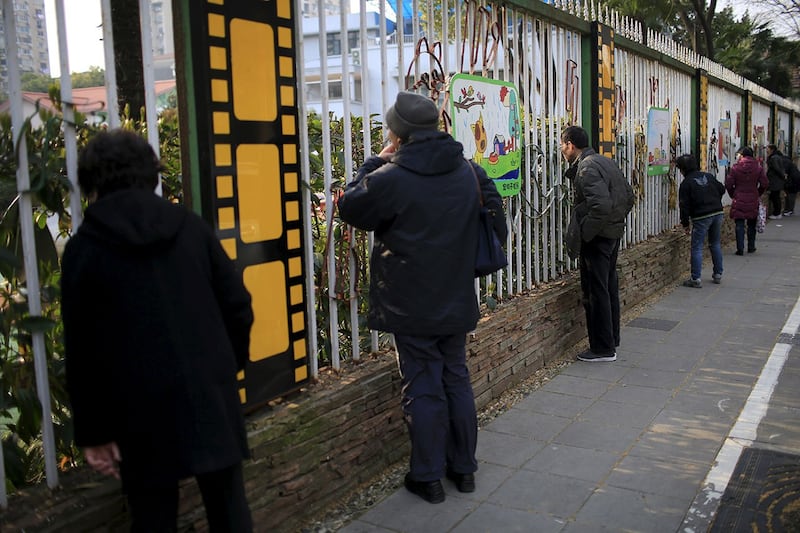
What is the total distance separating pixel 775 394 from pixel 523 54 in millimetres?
3232

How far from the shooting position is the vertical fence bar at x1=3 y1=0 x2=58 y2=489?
8.75 feet

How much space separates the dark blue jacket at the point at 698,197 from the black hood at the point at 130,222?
873 cm

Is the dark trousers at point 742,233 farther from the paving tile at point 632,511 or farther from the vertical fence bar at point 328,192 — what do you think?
the vertical fence bar at point 328,192

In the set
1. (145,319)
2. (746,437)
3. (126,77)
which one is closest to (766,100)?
(746,437)

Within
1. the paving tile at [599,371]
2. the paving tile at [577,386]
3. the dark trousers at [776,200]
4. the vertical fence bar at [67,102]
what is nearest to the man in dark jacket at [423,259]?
the vertical fence bar at [67,102]

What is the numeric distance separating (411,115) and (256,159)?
0.79 m

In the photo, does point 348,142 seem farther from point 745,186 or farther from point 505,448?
point 745,186

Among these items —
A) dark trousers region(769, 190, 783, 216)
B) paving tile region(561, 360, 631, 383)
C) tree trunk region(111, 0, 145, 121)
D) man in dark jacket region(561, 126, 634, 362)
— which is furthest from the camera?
dark trousers region(769, 190, 783, 216)

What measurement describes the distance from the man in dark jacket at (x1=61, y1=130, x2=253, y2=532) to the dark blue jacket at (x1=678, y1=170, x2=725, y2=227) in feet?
28.4

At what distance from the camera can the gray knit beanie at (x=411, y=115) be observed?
367 centimetres

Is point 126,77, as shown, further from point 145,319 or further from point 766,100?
point 766,100

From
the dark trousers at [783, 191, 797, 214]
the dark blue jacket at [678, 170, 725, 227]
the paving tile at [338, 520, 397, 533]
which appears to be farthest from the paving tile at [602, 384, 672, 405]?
the dark trousers at [783, 191, 797, 214]

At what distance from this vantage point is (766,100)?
2016cm

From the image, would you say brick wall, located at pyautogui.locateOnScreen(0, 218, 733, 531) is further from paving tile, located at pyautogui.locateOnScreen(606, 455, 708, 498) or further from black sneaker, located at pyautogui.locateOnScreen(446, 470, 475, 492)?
paving tile, located at pyautogui.locateOnScreen(606, 455, 708, 498)
